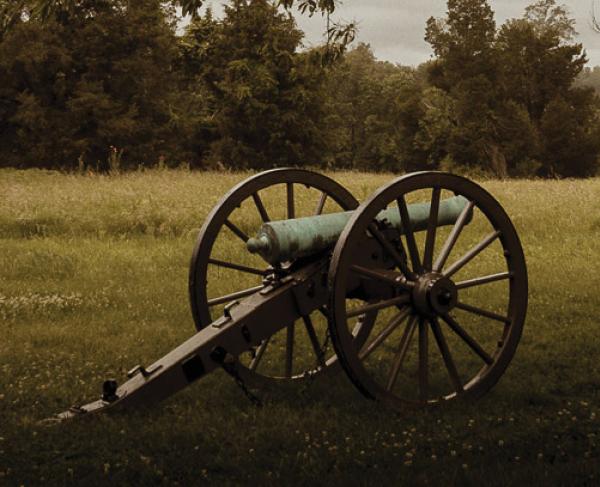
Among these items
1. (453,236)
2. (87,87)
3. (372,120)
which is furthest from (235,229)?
(372,120)

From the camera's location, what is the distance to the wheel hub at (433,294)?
4656 millimetres

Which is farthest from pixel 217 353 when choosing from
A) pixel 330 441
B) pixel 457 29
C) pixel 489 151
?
pixel 457 29

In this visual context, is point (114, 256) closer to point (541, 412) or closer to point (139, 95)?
point (541, 412)

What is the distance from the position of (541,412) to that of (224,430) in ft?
6.38

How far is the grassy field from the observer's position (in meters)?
4.06

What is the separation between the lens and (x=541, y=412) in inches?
198

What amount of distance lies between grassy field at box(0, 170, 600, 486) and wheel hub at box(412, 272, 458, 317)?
597 millimetres

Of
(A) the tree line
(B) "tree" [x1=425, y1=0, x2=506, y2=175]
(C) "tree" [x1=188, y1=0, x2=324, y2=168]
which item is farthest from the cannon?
(B) "tree" [x1=425, y1=0, x2=506, y2=175]

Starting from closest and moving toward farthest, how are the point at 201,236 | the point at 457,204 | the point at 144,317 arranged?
the point at 201,236 → the point at 457,204 → the point at 144,317

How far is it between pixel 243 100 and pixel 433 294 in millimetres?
31985

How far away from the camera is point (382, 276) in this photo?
14.9 ft

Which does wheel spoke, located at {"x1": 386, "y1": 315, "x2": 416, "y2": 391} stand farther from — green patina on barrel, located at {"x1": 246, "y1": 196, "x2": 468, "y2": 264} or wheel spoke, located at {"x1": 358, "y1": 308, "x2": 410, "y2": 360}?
green patina on barrel, located at {"x1": 246, "y1": 196, "x2": 468, "y2": 264}

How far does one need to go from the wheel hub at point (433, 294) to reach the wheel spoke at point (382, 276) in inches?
2.3

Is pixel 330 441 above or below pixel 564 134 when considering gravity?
below
